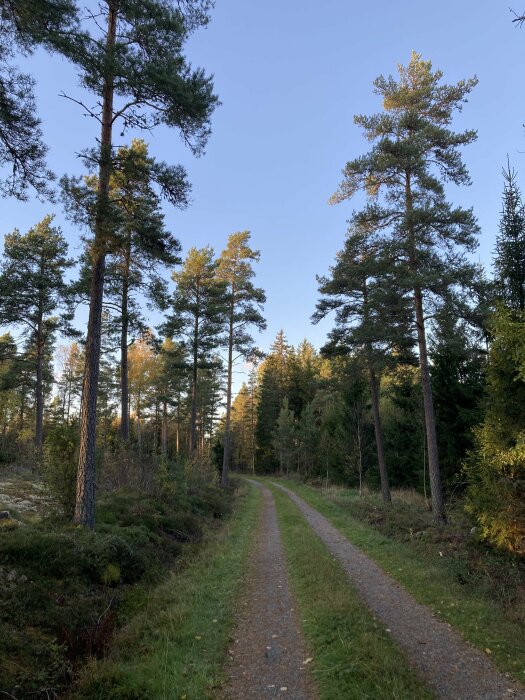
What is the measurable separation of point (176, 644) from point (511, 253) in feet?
40.7

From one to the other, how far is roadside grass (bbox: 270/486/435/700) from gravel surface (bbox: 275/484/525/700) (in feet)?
0.79

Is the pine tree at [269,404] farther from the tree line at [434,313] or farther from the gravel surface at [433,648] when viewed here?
the gravel surface at [433,648]

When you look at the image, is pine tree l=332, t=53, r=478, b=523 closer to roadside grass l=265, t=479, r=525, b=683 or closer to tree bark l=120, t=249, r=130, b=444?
roadside grass l=265, t=479, r=525, b=683

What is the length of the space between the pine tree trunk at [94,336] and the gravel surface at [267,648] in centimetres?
391

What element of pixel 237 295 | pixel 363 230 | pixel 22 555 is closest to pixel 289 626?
pixel 22 555

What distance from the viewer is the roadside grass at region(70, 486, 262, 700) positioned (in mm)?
4383

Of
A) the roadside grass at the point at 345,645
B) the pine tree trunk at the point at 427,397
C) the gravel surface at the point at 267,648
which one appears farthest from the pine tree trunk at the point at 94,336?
the pine tree trunk at the point at 427,397

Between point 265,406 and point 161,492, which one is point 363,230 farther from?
point 265,406

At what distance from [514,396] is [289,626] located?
599cm

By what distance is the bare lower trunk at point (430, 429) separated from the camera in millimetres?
12875

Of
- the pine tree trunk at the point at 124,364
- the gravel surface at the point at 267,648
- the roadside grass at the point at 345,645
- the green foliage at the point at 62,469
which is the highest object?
the pine tree trunk at the point at 124,364

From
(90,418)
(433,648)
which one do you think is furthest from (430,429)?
(90,418)

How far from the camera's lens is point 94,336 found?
31.4 ft

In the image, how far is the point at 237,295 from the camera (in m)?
27.2
